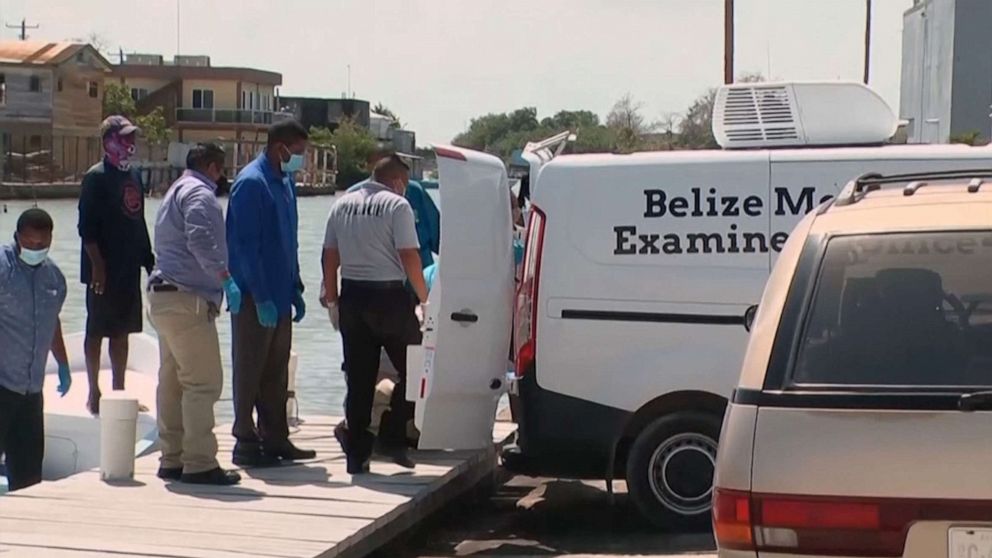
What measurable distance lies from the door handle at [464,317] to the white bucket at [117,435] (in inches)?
71.1

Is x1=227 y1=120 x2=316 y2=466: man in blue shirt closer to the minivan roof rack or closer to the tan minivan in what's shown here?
the minivan roof rack

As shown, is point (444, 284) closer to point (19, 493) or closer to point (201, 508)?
point (201, 508)

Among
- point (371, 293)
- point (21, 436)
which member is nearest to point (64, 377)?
point (21, 436)

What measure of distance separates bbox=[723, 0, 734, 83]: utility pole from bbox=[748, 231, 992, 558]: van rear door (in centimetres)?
2187

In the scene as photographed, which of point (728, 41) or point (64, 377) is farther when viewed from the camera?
point (728, 41)

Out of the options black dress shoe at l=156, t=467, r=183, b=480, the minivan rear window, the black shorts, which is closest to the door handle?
black dress shoe at l=156, t=467, r=183, b=480

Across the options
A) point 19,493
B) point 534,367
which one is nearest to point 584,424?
point 534,367

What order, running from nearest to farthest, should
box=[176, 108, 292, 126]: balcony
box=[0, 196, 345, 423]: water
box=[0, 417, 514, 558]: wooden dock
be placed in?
1. box=[0, 417, 514, 558]: wooden dock
2. box=[0, 196, 345, 423]: water
3. box=[176, 108, 292, 126]: balcony

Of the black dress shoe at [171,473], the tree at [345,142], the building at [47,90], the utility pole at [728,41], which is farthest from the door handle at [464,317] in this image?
the tree at [345,142]

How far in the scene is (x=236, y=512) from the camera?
8.10 meters

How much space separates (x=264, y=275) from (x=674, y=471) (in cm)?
251

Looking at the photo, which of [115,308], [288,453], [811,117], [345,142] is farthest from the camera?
[345,142]

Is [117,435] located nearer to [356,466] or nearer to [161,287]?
[161,287]

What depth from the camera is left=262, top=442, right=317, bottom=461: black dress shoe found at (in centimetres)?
958
